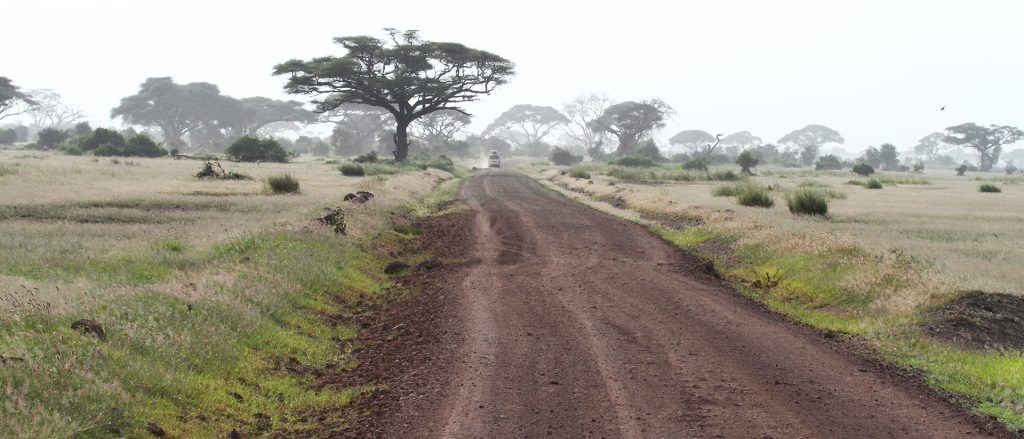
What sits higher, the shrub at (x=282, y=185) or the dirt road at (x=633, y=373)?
the shrub at (x=282, y=185)

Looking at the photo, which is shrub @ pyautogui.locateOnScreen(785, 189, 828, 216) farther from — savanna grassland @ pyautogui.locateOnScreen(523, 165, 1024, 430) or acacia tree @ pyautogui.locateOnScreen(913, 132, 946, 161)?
acacia tree @ pyautogui.locateOnScreen(913, 132, 946, 161)

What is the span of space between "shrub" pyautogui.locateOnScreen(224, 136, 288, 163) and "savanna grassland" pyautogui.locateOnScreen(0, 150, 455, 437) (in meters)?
47.8

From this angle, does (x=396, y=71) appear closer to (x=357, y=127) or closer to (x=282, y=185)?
(x=282, y=185)

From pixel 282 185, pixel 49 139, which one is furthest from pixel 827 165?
pixel 49 139

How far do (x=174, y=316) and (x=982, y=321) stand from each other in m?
9.54

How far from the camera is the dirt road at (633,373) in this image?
6.12 meters

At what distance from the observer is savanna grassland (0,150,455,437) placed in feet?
18.9

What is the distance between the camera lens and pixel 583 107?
161 m

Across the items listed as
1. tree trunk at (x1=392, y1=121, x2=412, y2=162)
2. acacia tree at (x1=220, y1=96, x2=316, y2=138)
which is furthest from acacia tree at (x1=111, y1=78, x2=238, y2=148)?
tree trunk at (x1=392, y1=121, x2=412, y2=162)

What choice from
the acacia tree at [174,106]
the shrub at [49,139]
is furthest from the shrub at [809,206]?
the acacia tree at [174,106]

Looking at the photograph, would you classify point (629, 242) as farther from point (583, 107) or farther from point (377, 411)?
point (583, 107)

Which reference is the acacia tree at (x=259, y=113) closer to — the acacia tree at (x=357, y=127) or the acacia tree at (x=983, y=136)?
the acacia tree at (x=357, y=127)

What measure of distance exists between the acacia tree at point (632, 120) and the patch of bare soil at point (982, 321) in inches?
4122

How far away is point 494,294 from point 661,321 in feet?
9.38
